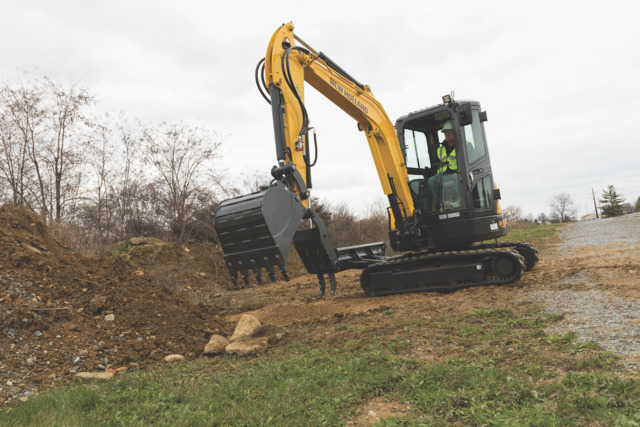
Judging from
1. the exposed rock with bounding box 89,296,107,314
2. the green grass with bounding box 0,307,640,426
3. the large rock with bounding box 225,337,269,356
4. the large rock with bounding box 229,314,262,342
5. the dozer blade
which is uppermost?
the dozer blade

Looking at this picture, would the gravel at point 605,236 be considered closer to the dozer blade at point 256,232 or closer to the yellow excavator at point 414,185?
the yellow excavator at point 414,185

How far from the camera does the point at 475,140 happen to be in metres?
8.13

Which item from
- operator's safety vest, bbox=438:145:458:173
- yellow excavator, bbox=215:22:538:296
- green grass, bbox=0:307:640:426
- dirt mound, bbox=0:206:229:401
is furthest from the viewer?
operator's safety vest, bbox=438:145:458:173

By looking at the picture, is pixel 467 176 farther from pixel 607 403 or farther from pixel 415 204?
pixel 607 403

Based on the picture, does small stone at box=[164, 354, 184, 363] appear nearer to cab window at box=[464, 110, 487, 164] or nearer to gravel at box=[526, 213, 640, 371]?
gravel at box=[526, 213, 640, 371]

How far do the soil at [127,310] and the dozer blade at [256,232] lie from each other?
1127 millimetres

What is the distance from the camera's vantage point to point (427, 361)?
4.16 m

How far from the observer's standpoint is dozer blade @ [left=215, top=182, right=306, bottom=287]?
17.1 ft

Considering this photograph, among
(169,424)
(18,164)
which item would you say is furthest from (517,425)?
(18,164)

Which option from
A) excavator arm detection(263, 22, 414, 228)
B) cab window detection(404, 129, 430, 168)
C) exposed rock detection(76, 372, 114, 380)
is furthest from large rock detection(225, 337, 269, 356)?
cab window detection(404, 129, 430, 168)

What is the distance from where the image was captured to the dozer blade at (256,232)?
5211 mm

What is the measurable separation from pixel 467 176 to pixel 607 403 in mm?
5376

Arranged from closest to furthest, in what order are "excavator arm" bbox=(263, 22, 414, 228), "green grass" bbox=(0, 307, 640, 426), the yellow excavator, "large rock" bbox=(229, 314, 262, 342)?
"green grass" bbox=(0, 307, 640, 426), "large rock" bbox=(229, 314, 262, 342), "excavator arm" bbox=(263, 22, 414, 228), the yellow excavator

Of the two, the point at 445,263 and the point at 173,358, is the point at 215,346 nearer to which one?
the point at 173,358
